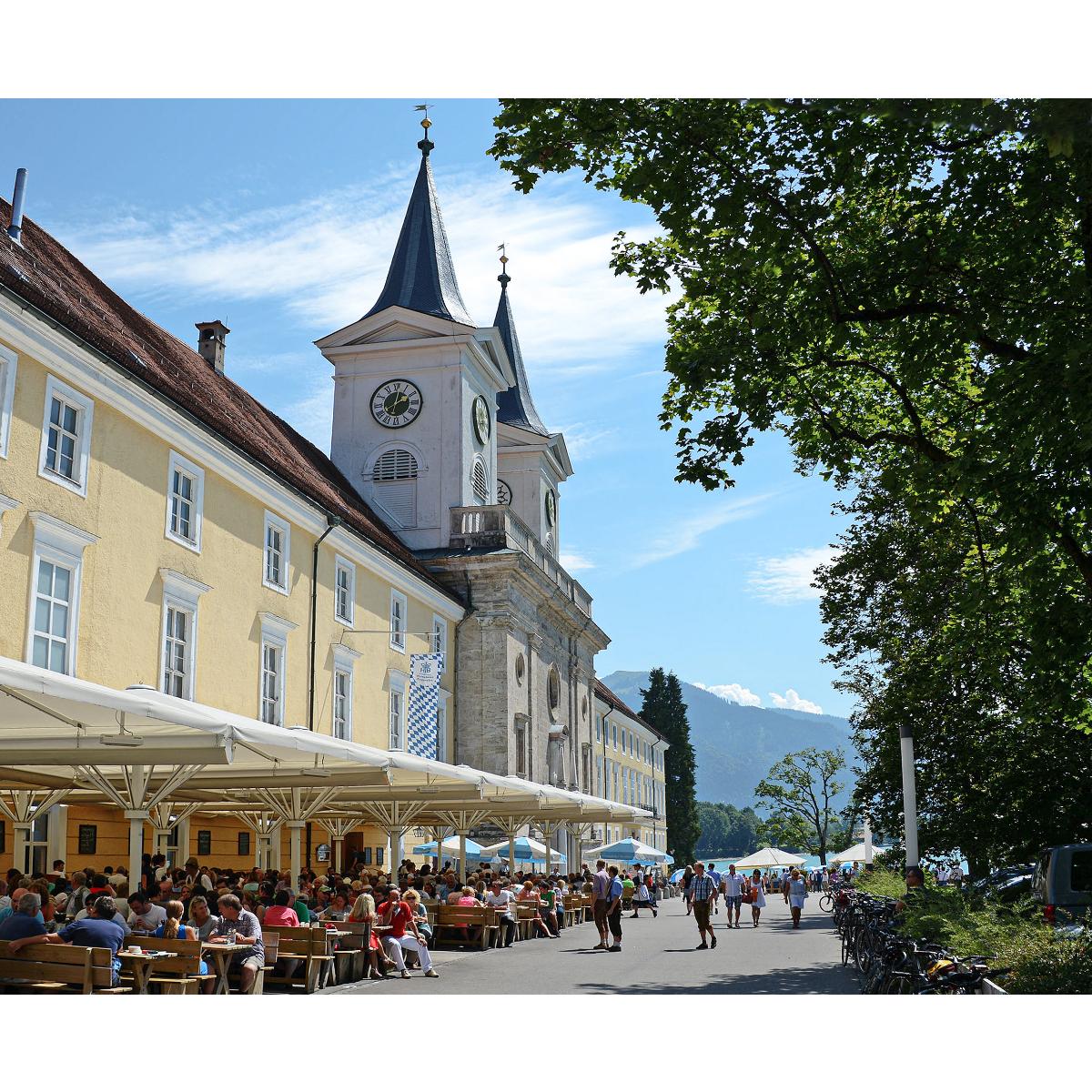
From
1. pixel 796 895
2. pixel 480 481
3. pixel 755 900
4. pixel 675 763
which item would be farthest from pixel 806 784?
pixel 796 895

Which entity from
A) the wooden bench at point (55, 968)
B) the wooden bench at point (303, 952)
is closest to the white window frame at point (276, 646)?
the wooden bench at point (303, 952)

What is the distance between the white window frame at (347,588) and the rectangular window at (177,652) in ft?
25.7

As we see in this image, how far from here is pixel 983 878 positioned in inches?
1265

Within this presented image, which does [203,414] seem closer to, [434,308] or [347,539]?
[347,539]

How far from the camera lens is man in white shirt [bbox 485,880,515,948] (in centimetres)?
2645

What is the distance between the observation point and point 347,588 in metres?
33.5

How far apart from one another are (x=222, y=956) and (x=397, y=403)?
112 ft

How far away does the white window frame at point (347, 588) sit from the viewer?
3253 centimetres

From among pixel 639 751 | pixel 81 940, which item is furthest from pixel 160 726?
pixel 639 751

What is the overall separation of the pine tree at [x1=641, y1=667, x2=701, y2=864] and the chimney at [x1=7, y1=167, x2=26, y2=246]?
80663 millimetres

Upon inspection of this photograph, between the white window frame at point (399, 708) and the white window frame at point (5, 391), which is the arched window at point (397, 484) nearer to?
the white window frame at point (399, 708)

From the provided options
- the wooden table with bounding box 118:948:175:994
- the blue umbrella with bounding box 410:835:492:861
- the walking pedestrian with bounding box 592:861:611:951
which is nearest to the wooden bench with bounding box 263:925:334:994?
the wooden table with bounding box 118:948:175:994

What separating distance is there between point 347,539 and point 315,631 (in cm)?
293

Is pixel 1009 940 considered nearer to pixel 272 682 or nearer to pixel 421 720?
pixel 272 682
